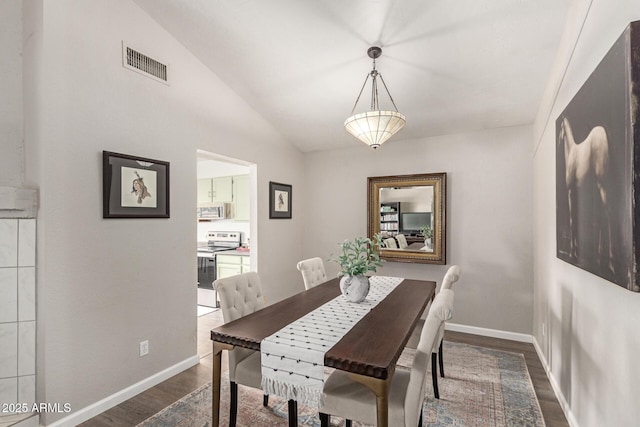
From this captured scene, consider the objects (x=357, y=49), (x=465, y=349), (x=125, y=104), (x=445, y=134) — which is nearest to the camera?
(x=125, y=104)

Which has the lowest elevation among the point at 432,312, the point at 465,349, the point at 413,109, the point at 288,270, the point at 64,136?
the point at 465,349

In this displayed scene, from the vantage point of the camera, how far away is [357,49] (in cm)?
263

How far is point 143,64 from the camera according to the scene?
253 centimetres

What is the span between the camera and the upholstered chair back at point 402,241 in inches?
160

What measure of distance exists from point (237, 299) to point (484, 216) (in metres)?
2.93

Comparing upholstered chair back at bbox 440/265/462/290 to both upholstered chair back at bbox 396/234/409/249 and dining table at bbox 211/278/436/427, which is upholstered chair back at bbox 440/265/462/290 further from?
upholstered chair back at bbox 396/234/409/249

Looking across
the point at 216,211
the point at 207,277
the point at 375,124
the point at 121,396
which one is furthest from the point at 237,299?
the point at 216,211

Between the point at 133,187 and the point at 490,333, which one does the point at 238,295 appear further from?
the point at 490,333

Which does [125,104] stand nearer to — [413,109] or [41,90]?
[41,90]

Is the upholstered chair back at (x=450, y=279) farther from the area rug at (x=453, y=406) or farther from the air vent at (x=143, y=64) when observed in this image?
the air vent at (x=143, y=64)

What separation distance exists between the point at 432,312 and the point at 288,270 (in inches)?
121

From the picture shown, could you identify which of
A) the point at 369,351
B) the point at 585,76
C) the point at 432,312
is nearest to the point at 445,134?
the point at 585,76

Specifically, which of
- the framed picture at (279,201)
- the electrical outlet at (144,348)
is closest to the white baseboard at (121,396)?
the electrical outlet at (144,348)

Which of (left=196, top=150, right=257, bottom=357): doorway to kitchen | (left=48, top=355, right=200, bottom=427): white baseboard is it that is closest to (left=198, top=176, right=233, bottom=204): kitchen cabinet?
(left=196, top=150, right=257, bottom=357): doorway to kitchen
